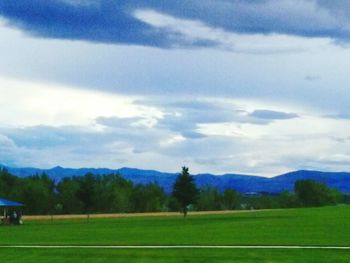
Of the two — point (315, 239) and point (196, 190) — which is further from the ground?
point (196, 190)

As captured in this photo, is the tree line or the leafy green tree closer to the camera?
the leafy green tree

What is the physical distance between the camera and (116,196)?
146 m

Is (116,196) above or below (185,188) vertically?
above

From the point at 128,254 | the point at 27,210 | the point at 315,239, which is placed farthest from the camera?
the point at 27,210

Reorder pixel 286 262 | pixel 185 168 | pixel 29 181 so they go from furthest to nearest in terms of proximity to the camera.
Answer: pixel 29 181, pixel 185 168, pixel 286 262

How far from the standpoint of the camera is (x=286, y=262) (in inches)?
1142

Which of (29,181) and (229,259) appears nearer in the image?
(229,259)

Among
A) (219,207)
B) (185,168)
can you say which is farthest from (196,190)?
Answer: (219,207)

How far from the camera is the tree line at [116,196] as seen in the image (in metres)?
117

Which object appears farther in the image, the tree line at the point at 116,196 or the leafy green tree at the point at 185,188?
the tree line at the point at 116,196

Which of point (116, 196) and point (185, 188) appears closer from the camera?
point (185, 188)

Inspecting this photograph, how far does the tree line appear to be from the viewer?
117 meters

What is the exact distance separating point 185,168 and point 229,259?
5829 cm

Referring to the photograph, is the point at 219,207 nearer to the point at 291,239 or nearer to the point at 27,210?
the point at 27,210
